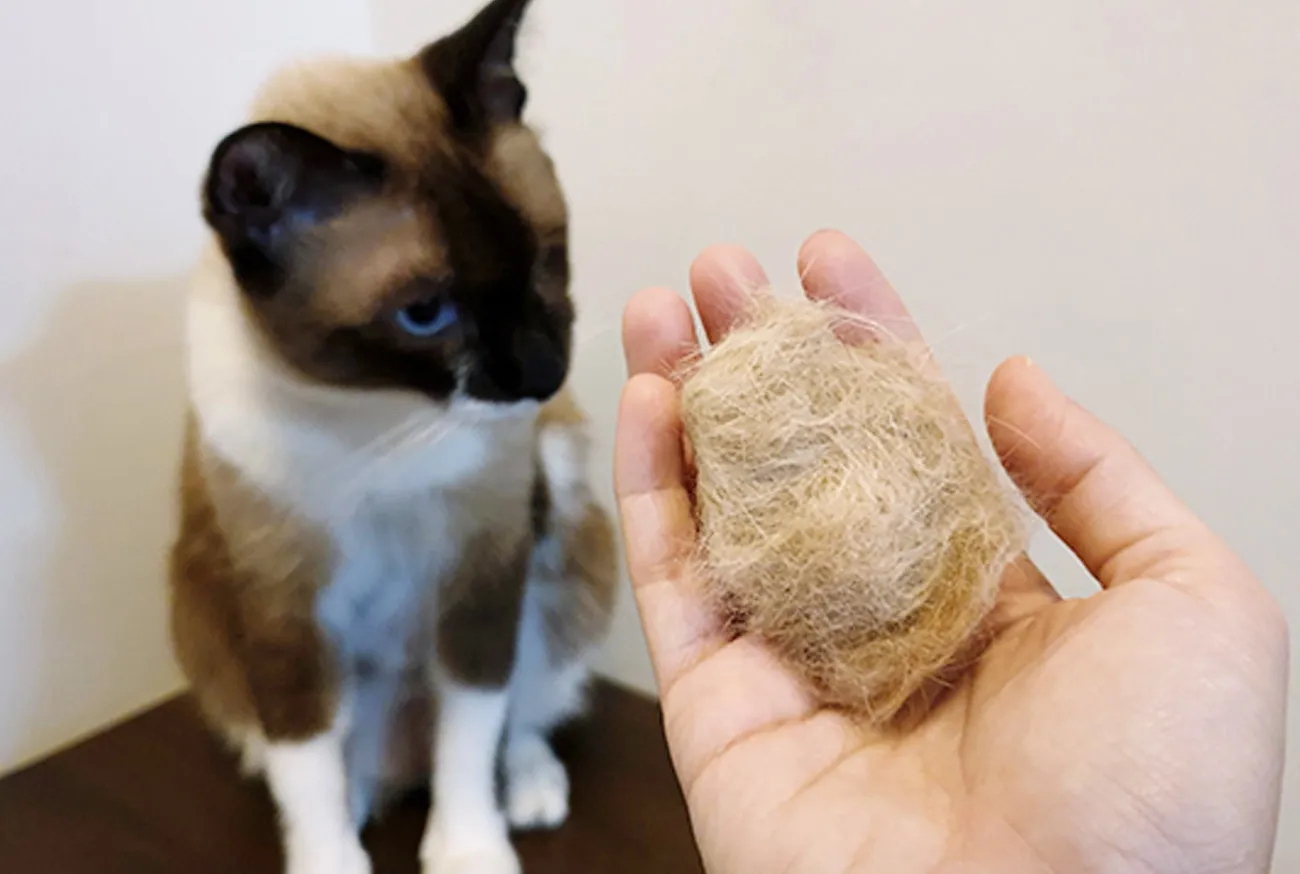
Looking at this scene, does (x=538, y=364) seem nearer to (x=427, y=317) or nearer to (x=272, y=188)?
(x=427, y=317)

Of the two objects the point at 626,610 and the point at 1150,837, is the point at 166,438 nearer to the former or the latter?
the point at 626,610

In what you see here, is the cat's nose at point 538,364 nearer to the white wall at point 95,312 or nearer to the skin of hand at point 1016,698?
the skin of hand at point 1016,698

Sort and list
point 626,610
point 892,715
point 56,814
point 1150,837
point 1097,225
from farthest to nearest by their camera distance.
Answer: point 626,610 < point 56,814 < point 1097,225 < point 892,715 < point 1150,837

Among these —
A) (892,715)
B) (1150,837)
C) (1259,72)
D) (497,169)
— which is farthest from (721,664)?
(1259,72)

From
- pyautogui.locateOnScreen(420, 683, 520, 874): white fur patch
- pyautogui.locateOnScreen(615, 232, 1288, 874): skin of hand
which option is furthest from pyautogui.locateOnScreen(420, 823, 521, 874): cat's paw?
pyautogui.locateOnScreen(615, 232, 1288, 874): skin of hand

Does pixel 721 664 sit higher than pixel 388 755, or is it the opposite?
pixel 721 664

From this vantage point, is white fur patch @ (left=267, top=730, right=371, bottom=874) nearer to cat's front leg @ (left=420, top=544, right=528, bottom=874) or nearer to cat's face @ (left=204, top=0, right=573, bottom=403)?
cat's front leg @ (left=420, top=544, right=528, bottom=874)
